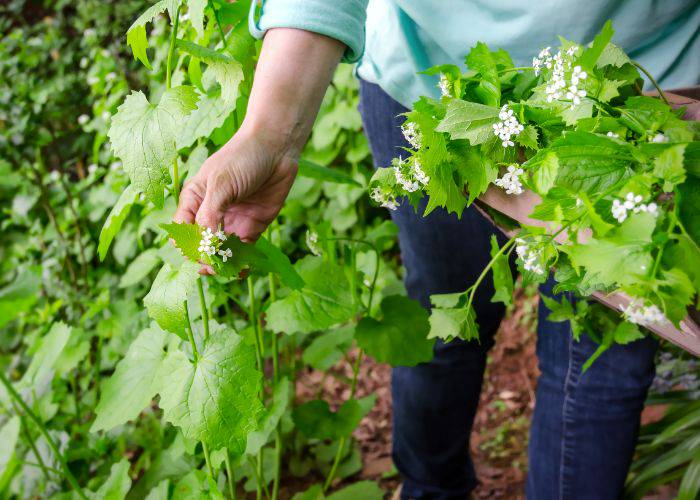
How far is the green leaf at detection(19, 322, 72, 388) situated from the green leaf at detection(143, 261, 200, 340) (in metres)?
0.58

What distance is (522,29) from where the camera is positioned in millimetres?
977

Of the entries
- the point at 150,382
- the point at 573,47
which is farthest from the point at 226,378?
the point at 573,47

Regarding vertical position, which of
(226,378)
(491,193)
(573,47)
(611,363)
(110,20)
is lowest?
(611,363)

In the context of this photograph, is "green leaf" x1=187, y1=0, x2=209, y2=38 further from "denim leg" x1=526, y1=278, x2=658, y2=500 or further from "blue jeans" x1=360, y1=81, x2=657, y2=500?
"denim leg" x1=526, y1=278, x2=658, y2=500

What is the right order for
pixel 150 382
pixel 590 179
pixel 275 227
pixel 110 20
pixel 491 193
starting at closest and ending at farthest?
pixel 590 179 → pixel 491 193 → pixel 150 382 → pixel 275 227 → pixel 110 20

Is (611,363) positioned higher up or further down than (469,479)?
higher up

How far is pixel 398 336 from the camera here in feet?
4.39

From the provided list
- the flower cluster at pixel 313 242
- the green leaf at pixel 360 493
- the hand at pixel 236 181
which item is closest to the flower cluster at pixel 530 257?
the hand at pixel 236 181

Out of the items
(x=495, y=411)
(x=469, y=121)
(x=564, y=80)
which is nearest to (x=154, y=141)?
(x=469, y=121)

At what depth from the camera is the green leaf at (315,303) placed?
1227 millimetres

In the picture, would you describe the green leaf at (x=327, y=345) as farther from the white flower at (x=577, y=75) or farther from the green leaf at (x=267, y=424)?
the white flower at (x=577, y=75)

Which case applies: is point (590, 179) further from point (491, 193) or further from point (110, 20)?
point (110, 20)

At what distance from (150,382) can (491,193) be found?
635 mm

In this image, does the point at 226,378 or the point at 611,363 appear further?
the point at 611,363
